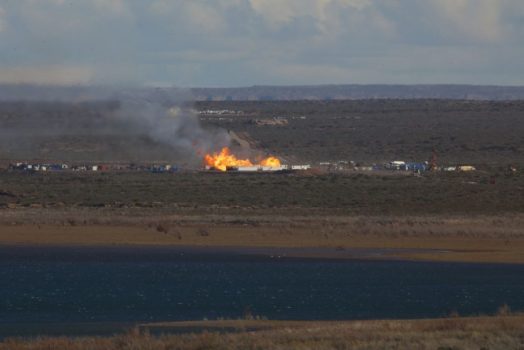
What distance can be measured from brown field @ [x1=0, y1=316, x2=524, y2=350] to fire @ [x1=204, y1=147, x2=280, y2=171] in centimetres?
7150

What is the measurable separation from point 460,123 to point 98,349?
5128 inches

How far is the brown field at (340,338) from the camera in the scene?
25.5 metres

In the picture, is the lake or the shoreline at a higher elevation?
the lake

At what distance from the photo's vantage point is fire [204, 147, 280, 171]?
102 metres

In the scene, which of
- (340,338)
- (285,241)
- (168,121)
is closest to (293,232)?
(285,241)

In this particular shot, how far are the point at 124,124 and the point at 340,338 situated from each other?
82556 millimetres

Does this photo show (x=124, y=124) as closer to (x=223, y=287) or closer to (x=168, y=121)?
(x=168, y=121)

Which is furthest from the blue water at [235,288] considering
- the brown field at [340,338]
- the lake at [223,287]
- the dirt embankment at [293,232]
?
the brown field at [340,338]

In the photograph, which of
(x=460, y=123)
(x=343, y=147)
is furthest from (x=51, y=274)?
(x=460, y=123)

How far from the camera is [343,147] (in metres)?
133

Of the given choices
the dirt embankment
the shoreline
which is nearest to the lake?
the shoreline

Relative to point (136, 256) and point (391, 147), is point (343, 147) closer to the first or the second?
point (391, 147)

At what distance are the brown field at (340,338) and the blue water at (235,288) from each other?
15.9 ft

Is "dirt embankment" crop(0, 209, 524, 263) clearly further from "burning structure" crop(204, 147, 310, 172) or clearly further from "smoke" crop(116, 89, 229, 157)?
"smoke" crop(116, 89, 229, 157)
